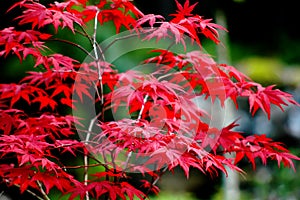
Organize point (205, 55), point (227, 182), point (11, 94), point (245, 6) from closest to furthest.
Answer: point (205, 55), point (11, 94), point (227, 182), point (245, 6)

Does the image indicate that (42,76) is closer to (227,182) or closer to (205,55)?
(205,55)

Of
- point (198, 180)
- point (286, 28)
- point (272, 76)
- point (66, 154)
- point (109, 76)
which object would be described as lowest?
point (198, 180)

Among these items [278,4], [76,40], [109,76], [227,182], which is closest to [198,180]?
[227,182]

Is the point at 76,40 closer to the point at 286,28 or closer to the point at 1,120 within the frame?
the point at 1,120

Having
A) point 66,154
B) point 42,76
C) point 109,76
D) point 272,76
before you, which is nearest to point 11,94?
point 42,76

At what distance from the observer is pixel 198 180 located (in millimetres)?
4746

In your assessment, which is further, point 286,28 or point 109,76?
point 286,28

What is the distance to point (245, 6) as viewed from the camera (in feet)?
17.4

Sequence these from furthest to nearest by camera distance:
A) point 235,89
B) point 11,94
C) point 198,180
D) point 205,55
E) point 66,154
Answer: point 198,180
point 66,154
point 11,94
point 205,55
point 235,89

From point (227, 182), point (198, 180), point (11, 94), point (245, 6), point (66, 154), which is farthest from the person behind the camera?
point (245, 6)

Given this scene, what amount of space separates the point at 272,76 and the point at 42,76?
142 inches

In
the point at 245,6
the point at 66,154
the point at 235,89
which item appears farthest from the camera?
the point at 245,6

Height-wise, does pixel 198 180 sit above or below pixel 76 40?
below

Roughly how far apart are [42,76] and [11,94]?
6.2 inches
